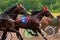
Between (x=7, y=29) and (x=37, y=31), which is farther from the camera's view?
(x=37, y=31)

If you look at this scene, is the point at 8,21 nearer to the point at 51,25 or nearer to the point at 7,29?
the point at 7,29

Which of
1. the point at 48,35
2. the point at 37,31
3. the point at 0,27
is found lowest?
the point at 0,27

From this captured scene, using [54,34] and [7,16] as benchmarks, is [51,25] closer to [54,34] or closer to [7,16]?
[54,34]

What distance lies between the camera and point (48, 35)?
11.6m

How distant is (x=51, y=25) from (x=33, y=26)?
186 cm

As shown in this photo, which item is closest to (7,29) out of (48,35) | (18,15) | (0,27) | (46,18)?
(0,27)

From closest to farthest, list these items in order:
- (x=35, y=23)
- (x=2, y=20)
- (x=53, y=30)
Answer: (x=2, y=20)
(x=35, y=23)
(x=53, y=30)

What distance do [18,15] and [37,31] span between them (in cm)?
88

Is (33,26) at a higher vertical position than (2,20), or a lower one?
higher

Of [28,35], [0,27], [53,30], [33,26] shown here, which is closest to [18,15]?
[33,26]

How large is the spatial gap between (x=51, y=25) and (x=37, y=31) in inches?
67.5

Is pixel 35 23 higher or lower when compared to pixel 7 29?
higher

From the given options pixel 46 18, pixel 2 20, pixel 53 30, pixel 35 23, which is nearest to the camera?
pixel 2 20

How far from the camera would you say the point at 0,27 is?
322 inches
